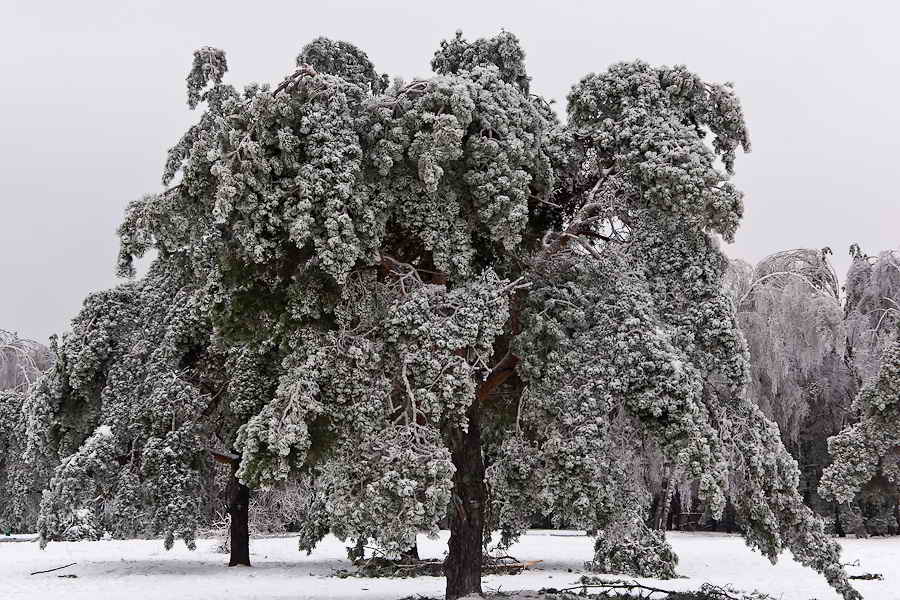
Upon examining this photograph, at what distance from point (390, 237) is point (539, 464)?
3222 millimetres

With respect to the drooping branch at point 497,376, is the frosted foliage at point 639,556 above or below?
below

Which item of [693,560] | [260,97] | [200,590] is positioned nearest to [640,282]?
[260,97]

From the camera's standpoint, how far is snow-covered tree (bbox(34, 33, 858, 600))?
9.60 metres

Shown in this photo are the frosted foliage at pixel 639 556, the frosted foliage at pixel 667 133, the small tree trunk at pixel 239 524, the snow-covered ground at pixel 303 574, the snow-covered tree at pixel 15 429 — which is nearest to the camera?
the frosted foliage at pixel 667 133

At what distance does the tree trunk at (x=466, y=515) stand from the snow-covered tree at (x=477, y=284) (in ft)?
1.22

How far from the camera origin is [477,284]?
10328 mm

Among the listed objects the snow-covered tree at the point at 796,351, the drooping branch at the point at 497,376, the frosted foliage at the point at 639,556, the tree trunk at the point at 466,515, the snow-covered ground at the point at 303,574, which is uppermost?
the snow-covered tree at the point at 796,351

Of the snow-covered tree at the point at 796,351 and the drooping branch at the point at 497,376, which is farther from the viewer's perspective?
the snow-covered tree at the point at 796,351

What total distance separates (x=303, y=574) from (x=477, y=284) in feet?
31.2

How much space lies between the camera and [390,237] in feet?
36.8

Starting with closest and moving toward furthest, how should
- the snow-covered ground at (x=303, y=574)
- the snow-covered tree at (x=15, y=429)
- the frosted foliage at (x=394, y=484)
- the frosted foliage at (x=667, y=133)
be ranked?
the frosted foliage at (x=394, y=484), the frosted foliage at (x=667, y=133), the snow-covered ground at (x=303, y=574), the snow-covered tree at (x=15, y=429)

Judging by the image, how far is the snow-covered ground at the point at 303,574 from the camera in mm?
14172

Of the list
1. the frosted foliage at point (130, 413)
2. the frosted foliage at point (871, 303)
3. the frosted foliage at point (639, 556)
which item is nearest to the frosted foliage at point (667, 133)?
the frosted foliage at point (130, 413)

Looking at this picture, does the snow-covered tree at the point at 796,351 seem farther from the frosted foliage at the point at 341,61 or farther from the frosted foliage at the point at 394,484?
the frosted foliage at the point at 394,484
